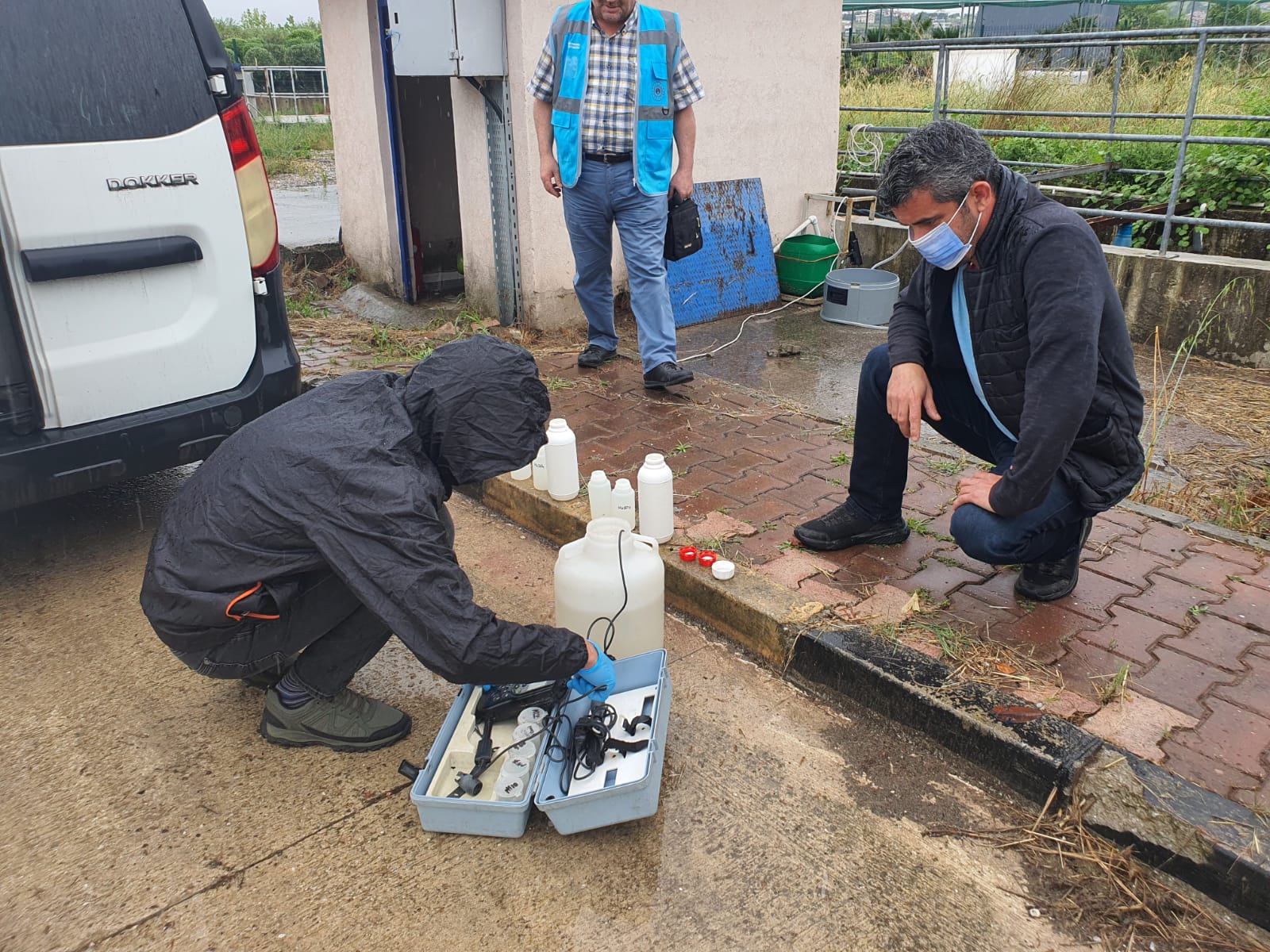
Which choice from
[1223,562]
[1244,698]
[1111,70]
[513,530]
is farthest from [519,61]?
[1111,70]

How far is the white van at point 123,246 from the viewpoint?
114 inches

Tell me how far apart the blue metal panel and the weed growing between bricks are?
4.55 m

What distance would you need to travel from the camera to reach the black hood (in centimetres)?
223

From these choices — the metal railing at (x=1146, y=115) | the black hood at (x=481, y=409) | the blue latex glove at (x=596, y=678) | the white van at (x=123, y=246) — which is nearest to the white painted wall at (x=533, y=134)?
the metal railing at (x=1146, y=115)

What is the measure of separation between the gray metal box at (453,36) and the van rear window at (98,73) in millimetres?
2277

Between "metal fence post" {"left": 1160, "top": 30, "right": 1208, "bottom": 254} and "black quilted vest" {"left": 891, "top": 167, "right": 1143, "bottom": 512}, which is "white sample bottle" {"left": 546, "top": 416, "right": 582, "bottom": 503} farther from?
"metal fence post" {"left": 1160, "top": 30, "right": 1208, "bottom": 254}

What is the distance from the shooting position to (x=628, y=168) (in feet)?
16.4

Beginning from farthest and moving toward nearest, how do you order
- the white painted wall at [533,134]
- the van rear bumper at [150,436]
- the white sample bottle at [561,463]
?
1. the white painted wall at [533,134]
2. the white sample bottle at [561,463]
3. the van rear bumper at [150,436]

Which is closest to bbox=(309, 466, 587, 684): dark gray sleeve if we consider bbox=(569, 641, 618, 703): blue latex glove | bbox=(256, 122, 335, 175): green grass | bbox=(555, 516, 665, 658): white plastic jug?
bbox=(569, 641, 618, 703): blue latex glove

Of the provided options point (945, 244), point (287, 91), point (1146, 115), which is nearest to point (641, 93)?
point (945, 244)

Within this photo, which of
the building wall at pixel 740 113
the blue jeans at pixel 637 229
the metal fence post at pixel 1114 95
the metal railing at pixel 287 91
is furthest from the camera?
the metal railing at pixel 287 91

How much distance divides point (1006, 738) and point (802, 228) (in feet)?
17.5

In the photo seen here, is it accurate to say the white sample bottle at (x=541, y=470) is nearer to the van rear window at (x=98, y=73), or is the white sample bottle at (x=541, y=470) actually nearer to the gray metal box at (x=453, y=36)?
the van rear window at (x=98, y=73)

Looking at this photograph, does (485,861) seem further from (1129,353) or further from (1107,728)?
(1129,353)
